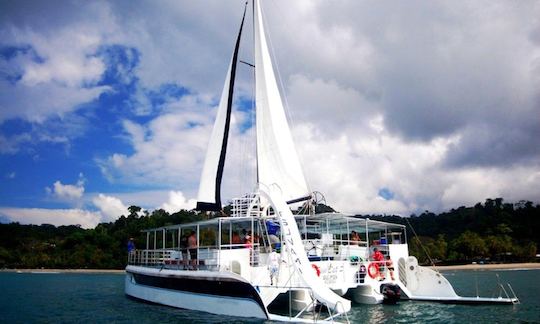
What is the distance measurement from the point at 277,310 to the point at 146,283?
8266 mm

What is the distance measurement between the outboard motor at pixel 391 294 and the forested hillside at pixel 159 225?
64.2m

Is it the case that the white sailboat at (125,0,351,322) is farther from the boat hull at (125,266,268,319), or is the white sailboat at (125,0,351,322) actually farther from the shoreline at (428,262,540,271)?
the shoreline at (428,262,540,271)

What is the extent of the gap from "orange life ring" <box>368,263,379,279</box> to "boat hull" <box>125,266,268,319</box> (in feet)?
22.5

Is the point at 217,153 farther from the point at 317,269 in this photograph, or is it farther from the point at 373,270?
the point at 373,270

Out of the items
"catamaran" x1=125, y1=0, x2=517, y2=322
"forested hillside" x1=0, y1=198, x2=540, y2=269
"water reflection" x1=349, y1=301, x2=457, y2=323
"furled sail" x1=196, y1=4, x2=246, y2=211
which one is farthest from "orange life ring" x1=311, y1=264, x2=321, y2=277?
"forested hillside" x1=0, y1=198, x2=540, y2=269

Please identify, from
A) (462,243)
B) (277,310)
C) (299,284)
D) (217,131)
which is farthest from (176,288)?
(462,243)

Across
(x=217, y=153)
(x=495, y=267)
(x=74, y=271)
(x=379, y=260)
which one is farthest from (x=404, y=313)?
(x=74, y=271)

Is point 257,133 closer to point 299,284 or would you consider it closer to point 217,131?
point 217,131

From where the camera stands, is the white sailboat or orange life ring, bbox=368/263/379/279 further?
orange life ring, bbox=368/263/379/279

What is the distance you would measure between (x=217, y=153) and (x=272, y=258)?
7.61 meters

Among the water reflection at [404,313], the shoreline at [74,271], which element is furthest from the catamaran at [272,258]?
the shoreline at [74,271]

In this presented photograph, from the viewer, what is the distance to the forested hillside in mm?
89188

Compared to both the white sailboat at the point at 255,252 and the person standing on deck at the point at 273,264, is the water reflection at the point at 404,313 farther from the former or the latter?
the person standing on deck at the point at 273,264

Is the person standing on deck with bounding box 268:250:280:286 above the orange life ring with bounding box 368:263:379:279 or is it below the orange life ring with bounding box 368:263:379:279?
above
